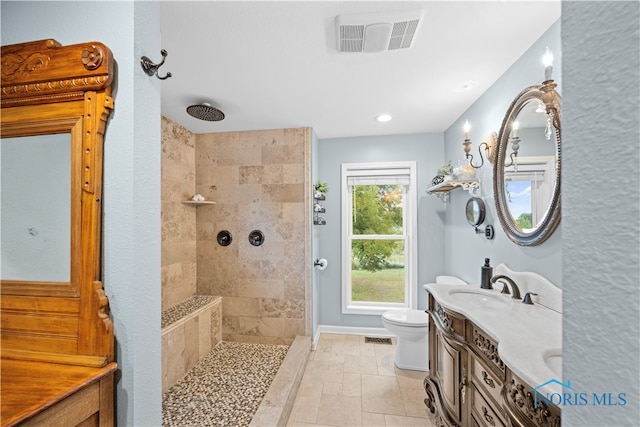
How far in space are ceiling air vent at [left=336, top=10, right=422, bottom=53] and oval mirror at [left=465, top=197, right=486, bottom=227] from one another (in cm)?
138

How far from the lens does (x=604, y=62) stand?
0.34 metres

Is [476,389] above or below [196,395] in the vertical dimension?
above

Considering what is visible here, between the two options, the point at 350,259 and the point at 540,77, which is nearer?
the point at 540,77

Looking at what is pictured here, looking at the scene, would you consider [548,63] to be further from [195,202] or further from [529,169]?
[195,202]

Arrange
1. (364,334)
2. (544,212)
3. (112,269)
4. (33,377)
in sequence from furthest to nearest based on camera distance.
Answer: (364,334), (544,212), (112,269), (33,377)

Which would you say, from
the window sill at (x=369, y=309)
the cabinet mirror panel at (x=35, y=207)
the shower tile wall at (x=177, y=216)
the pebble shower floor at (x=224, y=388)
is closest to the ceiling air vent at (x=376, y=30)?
the cabinet mirror panel at (x=35, y=207)

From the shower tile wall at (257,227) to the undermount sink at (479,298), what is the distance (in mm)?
1598

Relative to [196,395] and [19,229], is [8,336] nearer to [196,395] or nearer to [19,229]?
[19,229]

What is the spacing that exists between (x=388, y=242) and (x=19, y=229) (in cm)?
327

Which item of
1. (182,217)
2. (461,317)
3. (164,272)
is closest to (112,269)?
(461,317)

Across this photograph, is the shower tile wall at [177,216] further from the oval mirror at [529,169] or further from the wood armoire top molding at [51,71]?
the oval mirror at [529,169]

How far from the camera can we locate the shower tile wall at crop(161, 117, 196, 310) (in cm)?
273

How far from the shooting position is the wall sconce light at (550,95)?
4.65 ft

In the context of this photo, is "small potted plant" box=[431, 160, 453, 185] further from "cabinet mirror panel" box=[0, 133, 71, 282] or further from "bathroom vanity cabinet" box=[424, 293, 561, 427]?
"cabinet mirror panel" box=[0, 133, 71, 282]
